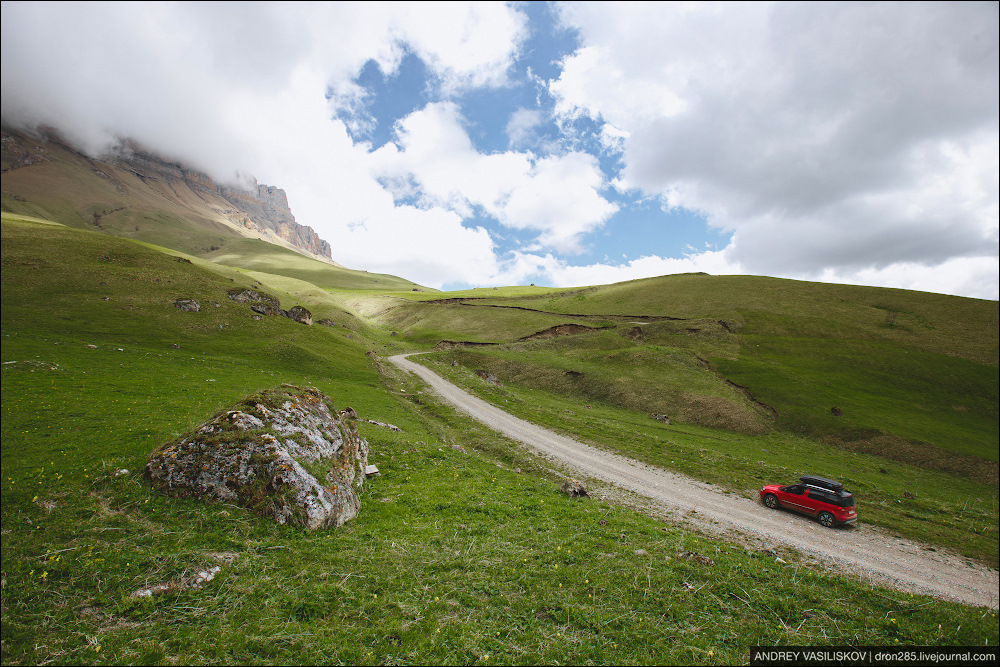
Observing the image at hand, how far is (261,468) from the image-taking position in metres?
12.6

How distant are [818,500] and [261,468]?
2777 centimetres

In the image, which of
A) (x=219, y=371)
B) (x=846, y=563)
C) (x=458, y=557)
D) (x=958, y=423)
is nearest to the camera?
(x=458, y=557)

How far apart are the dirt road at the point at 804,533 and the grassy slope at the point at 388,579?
462 cm

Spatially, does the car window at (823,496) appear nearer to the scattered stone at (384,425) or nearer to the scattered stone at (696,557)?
the scattered stone at (696,557)

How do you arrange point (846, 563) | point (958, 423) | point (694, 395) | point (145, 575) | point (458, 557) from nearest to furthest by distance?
point (145, 575)
point (458, 557)
point (846, 563)
point (958, 423)
point (694, 395)

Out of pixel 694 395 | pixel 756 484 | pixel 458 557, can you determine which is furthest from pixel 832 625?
pixel 694 395

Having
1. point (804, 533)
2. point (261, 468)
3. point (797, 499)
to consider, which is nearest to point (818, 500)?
point (797, 499)

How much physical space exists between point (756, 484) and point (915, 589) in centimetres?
1013

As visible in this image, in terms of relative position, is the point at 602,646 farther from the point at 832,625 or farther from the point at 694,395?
the point at 694,395

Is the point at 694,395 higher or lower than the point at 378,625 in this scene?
higher

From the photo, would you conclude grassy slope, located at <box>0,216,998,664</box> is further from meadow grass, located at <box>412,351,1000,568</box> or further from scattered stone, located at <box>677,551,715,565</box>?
meadow grass, located at <box>412,351,1000,568</box>

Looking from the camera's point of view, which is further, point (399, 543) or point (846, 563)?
point (846, 563)

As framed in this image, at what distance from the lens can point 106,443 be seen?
1581cm

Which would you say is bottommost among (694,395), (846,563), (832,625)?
(846,563)
